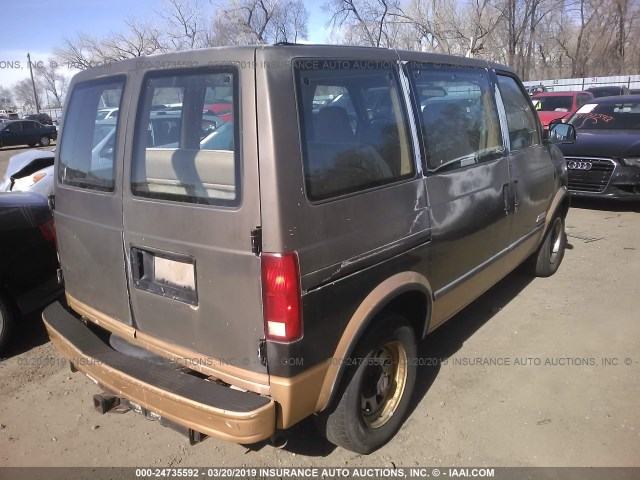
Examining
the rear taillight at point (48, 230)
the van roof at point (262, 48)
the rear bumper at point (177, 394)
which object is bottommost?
the rear bumper at point (177, 394)

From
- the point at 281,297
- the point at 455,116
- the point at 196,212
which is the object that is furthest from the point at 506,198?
the point at 196,212

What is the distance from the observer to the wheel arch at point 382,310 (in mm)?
2279

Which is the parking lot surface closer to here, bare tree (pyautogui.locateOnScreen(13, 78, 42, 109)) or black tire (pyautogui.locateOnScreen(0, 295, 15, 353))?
black tire (pyautogui.locateOnScreen(0, 295, 15, 353))

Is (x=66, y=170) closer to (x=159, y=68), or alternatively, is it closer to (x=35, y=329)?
(x=159, y=68)

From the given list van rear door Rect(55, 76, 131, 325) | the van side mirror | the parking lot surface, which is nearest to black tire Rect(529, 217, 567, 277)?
the parking lot surface

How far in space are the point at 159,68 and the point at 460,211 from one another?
1897mm

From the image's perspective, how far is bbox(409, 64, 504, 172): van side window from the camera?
9.51ft

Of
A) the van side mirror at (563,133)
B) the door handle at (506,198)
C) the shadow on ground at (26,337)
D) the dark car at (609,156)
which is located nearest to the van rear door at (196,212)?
the shadow on ground at (26,337)

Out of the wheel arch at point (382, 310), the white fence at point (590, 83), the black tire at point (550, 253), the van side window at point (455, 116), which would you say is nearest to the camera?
the wheel arch at point (382, 310)

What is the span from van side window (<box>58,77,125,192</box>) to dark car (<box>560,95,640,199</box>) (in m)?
7.33

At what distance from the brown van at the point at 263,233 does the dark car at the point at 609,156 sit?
5.48 meters

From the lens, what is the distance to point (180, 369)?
242 cm

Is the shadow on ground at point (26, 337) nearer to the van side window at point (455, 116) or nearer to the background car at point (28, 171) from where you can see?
the background car at point (28, 171)

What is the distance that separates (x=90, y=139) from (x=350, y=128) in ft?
5.01
